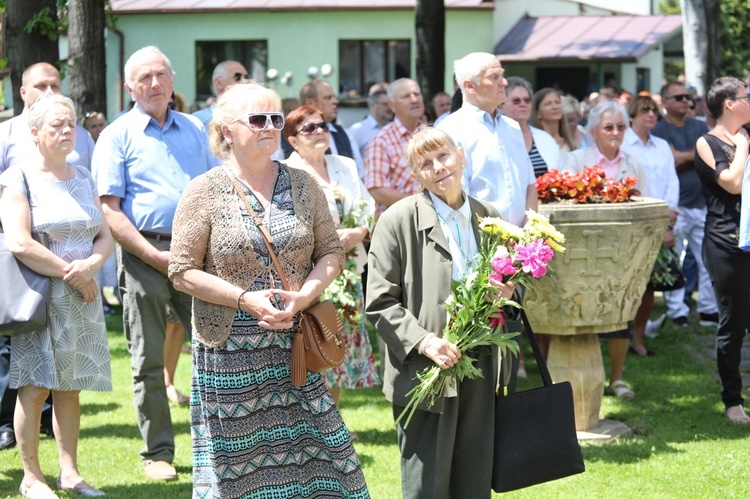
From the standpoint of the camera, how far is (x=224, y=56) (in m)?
34.3

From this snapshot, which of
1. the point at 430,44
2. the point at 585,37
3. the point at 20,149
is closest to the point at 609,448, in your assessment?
the point at 20,149

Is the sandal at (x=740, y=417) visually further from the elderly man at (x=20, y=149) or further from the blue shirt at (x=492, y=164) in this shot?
the elderly man at (x=20, y=149)

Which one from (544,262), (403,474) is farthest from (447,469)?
(544,262)

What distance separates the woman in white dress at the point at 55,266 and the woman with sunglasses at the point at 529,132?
12.0ft

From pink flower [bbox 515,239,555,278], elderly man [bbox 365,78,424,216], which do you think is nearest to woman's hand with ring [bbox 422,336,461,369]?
pink flower [bbox 515,239,555,278]

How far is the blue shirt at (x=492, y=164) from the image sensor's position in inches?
256

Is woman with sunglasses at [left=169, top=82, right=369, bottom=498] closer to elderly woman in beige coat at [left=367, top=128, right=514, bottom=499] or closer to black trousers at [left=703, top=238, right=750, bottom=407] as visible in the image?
elderly woman in beige coat at [left=367, top=128, right=514, bottom=499]

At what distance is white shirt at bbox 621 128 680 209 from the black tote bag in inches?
199

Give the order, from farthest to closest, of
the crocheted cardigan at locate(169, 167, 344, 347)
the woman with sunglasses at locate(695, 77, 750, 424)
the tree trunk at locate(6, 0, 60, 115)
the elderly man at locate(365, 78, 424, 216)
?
the tree trunk at locate(6, 0, 60, 115) < the elderly man at locate(365, 78, 424, 216) < the woman with sunglasses at locate(695, 77, 750, 424) < the crocheted cardigan at locate(169, 167, 344, 347)

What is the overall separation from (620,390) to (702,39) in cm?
757

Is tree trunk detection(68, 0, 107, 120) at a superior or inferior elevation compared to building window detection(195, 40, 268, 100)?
inferior

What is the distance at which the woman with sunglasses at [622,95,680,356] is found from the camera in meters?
9.57

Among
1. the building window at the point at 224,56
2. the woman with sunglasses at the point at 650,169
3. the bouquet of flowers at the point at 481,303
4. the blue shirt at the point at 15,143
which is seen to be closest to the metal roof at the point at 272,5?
the building window at the point at 224,56

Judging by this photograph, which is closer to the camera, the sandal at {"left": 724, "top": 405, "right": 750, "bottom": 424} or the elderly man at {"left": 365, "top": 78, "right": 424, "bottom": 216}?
the sandal at {"left": 724, "top": 405, "right": 750, "bottom": 424}
